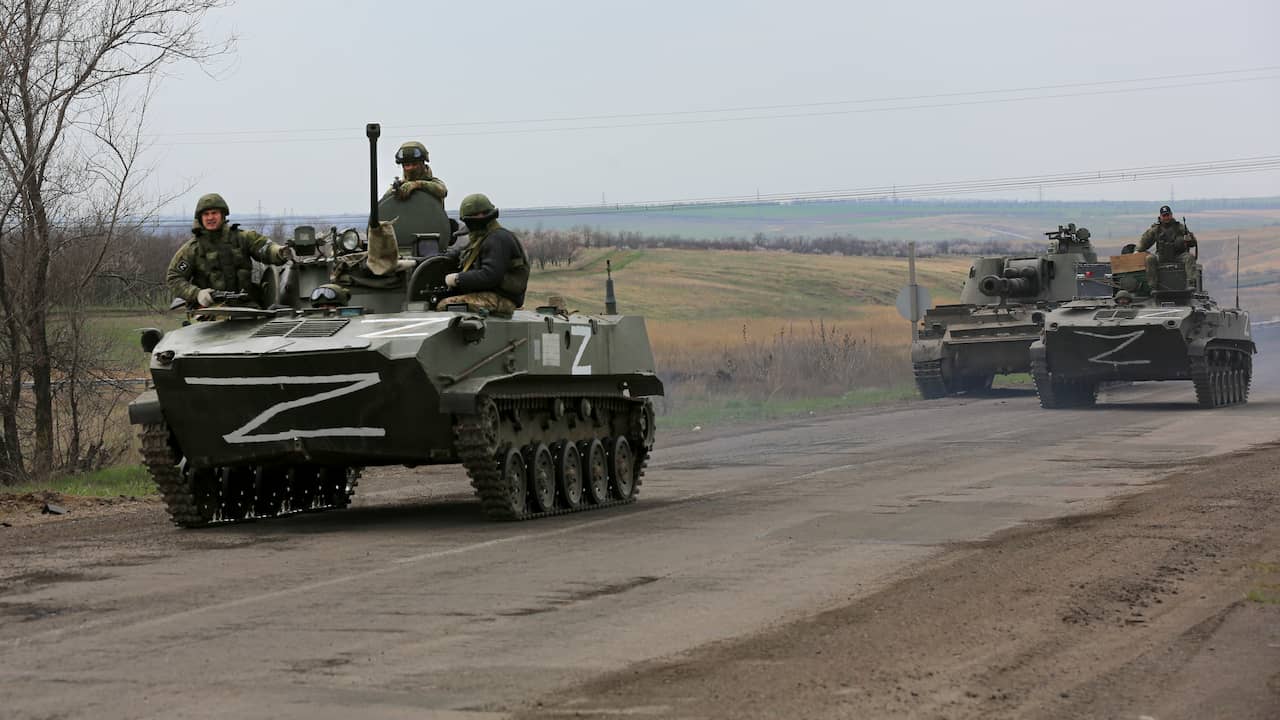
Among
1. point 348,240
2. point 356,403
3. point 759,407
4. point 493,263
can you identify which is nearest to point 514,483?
point 356,403

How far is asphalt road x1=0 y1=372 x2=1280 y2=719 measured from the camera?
7.67 m

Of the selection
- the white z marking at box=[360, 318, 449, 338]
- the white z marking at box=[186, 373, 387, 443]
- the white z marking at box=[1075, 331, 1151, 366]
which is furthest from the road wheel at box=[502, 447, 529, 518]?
the white z marking at box=[1075, 331, 1151, 366]

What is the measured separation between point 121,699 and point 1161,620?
515 centimetres

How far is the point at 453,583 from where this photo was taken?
10.8 m

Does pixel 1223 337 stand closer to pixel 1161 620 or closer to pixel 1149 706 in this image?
pixel 1161 620

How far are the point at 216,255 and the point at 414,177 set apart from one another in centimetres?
187

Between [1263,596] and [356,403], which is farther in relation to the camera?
[356,403]

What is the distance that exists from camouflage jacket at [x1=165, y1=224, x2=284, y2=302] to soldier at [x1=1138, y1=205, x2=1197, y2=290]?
21927 mm

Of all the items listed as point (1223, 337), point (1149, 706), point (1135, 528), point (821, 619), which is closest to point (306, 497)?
point (1135, 528)

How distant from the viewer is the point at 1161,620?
31.1 ft

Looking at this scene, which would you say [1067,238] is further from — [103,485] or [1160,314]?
[103,485]

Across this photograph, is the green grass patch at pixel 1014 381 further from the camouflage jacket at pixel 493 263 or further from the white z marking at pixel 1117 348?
the camouflage jacket at pixel 493 263

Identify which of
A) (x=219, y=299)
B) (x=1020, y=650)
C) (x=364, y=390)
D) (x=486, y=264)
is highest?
(x=486, y=264)

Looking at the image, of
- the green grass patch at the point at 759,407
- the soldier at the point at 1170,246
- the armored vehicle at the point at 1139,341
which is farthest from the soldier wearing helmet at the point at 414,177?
the soldier at the point at 1170,246
